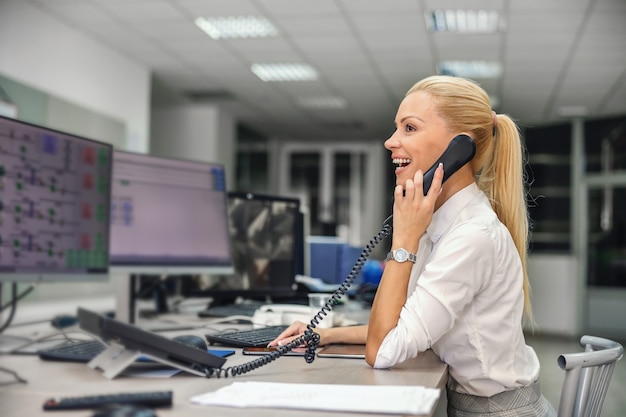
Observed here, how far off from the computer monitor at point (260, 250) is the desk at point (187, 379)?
114 cm

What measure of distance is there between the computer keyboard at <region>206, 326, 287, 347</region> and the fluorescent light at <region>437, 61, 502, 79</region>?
5.78 m

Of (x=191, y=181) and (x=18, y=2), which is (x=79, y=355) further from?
(x=18, y=2)

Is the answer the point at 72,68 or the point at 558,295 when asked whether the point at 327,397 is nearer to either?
the point at 72,68

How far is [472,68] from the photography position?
7172 mm

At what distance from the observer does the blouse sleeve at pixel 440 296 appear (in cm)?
126

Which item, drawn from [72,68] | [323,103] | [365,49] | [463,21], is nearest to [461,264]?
[463,21]

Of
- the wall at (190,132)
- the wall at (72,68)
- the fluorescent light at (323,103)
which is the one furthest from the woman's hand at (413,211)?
the wall at (190,132)

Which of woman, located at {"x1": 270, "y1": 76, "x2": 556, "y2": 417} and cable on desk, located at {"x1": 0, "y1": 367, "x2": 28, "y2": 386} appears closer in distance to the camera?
cable on desk, located at {"x1": 0, "y1": 367, "x2": 28, "y2": 386}

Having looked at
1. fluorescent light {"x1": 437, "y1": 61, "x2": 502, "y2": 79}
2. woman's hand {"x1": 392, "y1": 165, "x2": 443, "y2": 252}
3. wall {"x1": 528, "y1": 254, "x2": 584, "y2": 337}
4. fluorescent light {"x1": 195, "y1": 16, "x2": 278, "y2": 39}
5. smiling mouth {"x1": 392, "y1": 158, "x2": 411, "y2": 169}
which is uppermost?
fluorescent light {"x1": 195, "y1": 16, "x2": 278, "y2": 39}

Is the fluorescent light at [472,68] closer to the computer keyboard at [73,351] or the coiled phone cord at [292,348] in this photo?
the coiled phone cord at [292,348]

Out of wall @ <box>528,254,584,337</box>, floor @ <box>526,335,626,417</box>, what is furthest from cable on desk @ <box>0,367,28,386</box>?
wall @ <box>528,254,584,337</box>

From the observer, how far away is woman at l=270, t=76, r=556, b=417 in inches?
50.6

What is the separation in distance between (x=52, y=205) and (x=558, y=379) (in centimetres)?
471

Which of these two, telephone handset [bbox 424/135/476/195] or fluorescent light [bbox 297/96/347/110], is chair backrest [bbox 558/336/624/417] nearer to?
telephone handset [bbox 424/135/476/195]
